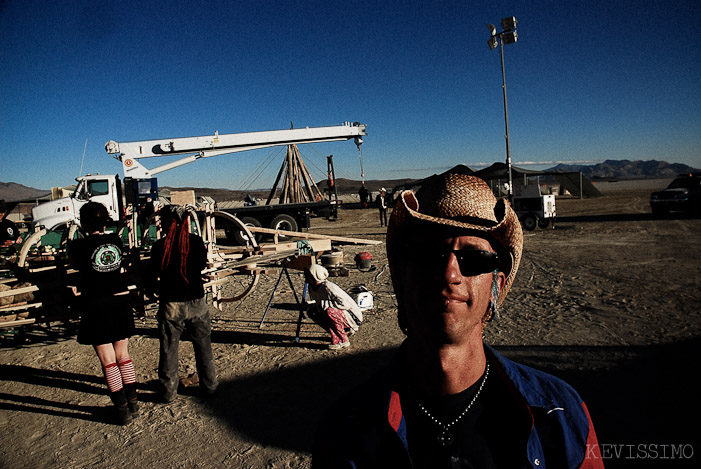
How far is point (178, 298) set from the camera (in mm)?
4152

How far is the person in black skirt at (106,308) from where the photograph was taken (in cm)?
380

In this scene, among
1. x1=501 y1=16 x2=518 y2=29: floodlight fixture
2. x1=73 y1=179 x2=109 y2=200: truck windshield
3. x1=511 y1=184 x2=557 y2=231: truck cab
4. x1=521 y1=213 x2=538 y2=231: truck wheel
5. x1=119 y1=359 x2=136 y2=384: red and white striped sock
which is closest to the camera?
x1=119 y1=359 x2=136 y2=384: red and white striped sock

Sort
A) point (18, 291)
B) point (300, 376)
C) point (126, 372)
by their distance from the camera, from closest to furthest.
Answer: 1. point (126, 372)
2. point (18, 291)
3. point (300, 376)

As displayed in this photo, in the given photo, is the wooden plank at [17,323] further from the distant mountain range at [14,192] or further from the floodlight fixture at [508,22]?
the distant mountain range at [14,192]

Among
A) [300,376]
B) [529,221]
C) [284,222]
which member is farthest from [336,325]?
[529,221]

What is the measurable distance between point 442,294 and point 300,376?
397 cm

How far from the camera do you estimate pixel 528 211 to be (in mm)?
16266

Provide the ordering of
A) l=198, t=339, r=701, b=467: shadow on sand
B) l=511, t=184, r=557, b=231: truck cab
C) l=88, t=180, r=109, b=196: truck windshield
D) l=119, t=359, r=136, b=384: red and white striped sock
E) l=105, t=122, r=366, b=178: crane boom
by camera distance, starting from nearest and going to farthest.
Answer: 1. l=198, t=339, r=701, b=467: shadow on sand
2. l=119, t=359, r=136, b=384: red and white striped sock
3. l=88, t=180, r=109, b=196: truck windshield
4. l=105, t=122, r=366, b=178: crane boom
5. l=511, t=184, r=557, b=231: truck cab

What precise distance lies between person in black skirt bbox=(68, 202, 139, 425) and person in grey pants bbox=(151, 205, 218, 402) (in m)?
0.32

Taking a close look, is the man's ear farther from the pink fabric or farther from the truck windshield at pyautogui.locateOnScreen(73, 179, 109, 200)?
the truck windshield at pyautogui.locateOnScreen(73, 179, 109, 200)

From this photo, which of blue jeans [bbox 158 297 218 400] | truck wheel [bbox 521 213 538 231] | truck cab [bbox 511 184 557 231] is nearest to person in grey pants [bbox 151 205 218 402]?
blue jeans [bbox 158 297 218 400]

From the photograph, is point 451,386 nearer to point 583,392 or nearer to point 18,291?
point 583,392

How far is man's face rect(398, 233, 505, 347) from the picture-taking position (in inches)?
44.0

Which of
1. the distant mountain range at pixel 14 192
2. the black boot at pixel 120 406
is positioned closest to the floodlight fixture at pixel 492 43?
the black boot at pixel 120 406
